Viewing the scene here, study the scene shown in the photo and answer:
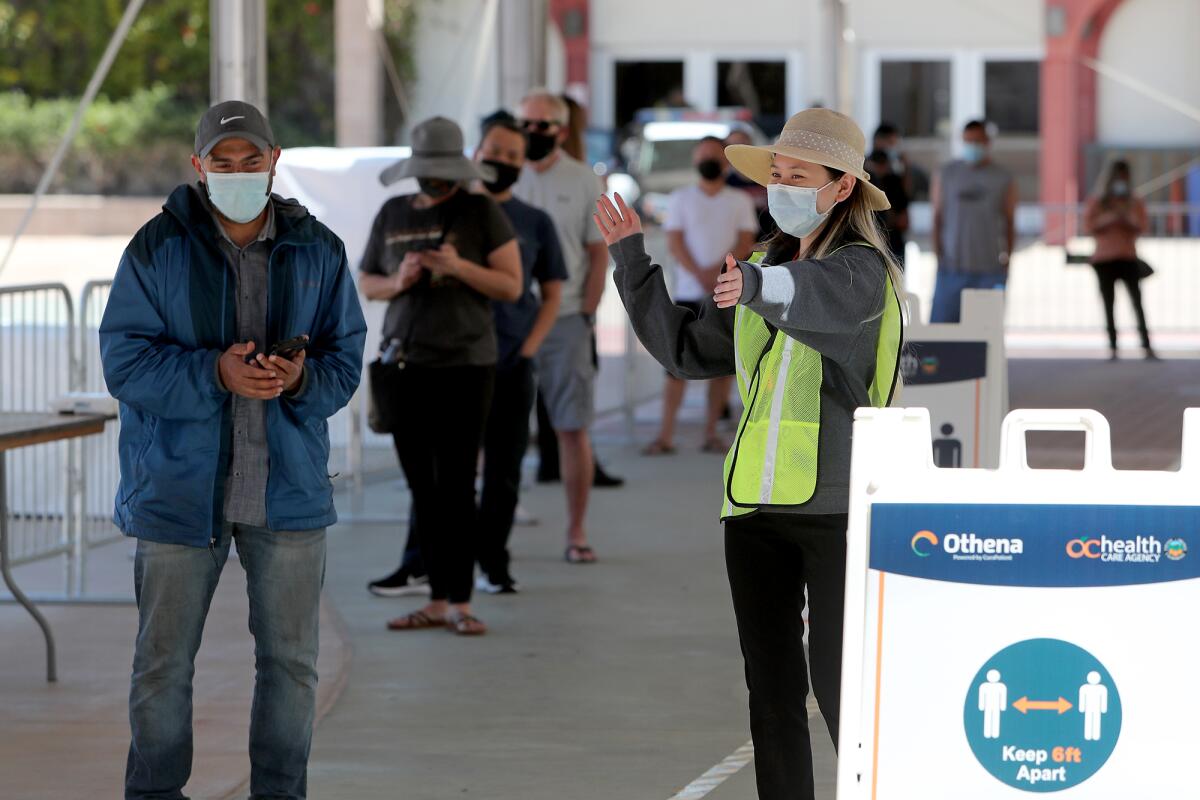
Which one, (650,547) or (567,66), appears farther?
(567,66)

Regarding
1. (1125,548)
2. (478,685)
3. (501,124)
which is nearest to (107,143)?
(501,124)

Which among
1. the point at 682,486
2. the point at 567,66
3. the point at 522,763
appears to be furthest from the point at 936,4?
the point at 522,763

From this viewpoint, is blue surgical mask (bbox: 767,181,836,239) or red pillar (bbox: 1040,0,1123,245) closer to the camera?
blue surgical mask (bbox: 767,181,836,239)

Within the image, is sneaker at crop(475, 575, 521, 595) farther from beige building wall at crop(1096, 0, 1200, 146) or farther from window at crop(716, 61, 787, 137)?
window at crop(716, 61, 787, 137)

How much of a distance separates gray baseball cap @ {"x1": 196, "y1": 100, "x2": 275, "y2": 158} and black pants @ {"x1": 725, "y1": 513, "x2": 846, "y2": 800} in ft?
4.81

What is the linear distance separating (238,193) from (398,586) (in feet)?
12.7

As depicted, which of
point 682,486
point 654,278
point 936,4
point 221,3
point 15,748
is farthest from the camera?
point 936,4

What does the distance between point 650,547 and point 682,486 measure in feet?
6.01

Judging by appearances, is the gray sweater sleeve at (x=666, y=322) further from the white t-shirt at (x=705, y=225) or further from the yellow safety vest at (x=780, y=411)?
the white t-shirt at (x=705, y=225)

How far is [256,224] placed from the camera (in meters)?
4.68

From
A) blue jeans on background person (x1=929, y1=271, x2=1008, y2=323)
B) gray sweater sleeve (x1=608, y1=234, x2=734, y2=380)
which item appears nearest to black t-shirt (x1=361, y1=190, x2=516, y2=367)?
gray sweater sleeve (x1=608, y1=234, x2=734, y2=380)

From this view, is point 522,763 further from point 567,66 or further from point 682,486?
point 567,66

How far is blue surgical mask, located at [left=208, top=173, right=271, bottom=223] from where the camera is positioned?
14.9 ft

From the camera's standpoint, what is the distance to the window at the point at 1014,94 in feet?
109
